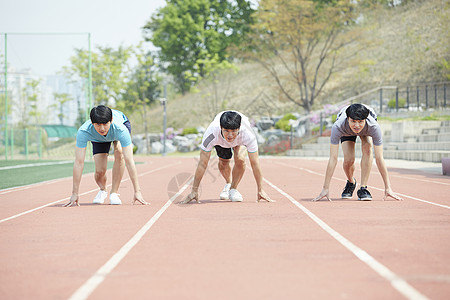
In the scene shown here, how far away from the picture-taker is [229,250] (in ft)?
16.3

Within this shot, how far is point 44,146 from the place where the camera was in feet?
127

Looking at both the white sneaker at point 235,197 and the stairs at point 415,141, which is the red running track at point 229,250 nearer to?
the white sneaker at point 235,197

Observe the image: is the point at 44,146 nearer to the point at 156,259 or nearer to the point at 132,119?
the point at 132,119

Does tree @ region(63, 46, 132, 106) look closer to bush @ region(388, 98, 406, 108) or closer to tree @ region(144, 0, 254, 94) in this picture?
tree @ region(144, 0, 254, 94)

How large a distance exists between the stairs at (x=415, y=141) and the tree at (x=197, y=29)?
26727 mm

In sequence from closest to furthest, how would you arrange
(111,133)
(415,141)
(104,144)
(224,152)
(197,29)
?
(111,133)
(104,144)
(224,152)
(415,141)
(197,29)

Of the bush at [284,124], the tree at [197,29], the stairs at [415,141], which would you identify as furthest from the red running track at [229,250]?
the tree at [197,29]

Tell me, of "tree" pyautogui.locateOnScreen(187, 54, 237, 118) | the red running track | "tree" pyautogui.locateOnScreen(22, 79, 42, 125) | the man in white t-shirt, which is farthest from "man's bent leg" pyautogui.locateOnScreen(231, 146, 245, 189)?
"tree" pyautogui.locateOnScreen(22, 79, 42, 125)

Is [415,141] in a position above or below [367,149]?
above

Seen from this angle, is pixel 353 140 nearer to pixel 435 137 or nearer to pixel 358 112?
pixel 358 112

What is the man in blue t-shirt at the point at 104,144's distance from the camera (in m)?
7.43

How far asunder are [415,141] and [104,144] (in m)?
18.9

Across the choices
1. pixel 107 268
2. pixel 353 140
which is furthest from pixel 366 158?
pixel 107 268

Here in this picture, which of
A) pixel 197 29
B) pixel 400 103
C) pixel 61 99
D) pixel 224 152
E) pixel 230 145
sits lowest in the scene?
pixel 224 152
